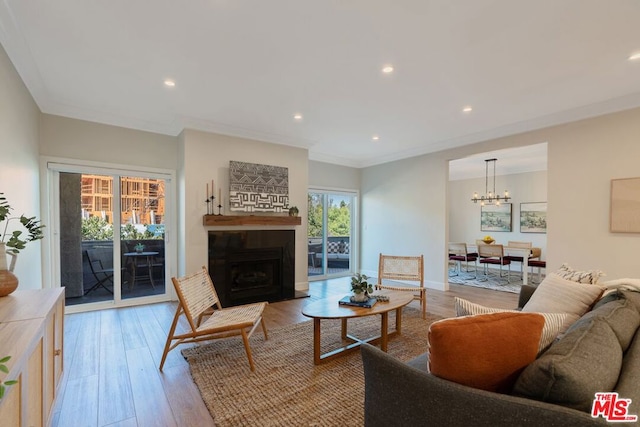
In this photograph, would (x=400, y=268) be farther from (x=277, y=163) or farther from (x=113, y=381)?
(x=113, y=381)

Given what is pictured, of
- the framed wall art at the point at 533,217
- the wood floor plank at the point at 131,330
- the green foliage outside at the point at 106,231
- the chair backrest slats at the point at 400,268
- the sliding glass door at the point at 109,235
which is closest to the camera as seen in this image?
the wood floor plank at the point at 131,330

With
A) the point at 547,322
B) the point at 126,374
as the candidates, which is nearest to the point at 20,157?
the point at 126,374

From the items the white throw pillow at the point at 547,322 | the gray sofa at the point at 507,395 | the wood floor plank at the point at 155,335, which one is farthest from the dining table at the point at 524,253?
the wood floor plank at the point at 155,335

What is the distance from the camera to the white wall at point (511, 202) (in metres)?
7.39

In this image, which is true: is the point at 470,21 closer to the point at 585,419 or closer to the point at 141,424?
the point at 585,419

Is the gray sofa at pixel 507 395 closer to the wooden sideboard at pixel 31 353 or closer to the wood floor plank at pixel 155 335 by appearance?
the wooden sideboard at pixel 31 353

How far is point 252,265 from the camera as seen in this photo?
15.3 feet

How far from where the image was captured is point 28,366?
128 centimetres

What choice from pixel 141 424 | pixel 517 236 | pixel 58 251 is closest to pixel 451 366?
pixel 141 424

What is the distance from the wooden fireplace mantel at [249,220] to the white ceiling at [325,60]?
1.33 metres

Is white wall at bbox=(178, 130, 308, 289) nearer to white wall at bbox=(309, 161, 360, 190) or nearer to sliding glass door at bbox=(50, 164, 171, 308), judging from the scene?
sliding glass door at bbox=(50, 164, 171, 308)

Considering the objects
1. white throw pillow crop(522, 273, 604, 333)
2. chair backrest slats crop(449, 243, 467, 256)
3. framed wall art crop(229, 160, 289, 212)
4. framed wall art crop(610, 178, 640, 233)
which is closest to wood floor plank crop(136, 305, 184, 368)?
framed wall art crop(229, 160, 289, 212)

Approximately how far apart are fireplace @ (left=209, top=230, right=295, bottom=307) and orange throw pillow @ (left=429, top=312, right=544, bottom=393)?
3.75 m

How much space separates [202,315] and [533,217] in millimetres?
8044
